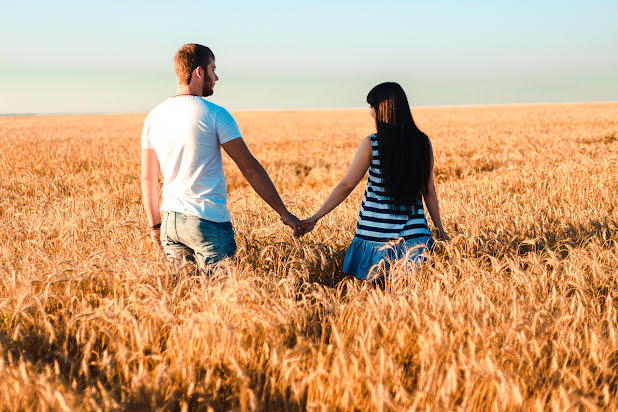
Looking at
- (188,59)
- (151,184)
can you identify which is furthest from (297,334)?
(188,59)

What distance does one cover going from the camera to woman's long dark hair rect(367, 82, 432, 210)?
3.55m

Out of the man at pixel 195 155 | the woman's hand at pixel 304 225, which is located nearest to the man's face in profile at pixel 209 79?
the man at pixel 195 155

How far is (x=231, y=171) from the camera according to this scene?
39.3ft

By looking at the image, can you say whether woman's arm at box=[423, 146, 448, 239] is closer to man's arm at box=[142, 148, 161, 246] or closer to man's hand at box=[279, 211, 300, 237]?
man's hand at box=[279, 211, 300, 237]

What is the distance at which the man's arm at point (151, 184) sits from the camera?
3619mm

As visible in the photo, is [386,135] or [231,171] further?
[231,171]

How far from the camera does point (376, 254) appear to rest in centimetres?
374

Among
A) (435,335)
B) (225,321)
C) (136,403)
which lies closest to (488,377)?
(435,335)

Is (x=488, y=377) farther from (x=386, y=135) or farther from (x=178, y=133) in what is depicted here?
(x=178, y=133)

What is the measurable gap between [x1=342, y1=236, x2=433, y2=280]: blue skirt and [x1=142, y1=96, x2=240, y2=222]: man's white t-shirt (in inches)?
44.6

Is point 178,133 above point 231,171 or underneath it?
above

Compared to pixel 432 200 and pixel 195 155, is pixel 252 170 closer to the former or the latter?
pixel 195 155

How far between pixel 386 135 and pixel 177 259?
1.80 metres

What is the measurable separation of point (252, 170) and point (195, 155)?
1.49 ft
